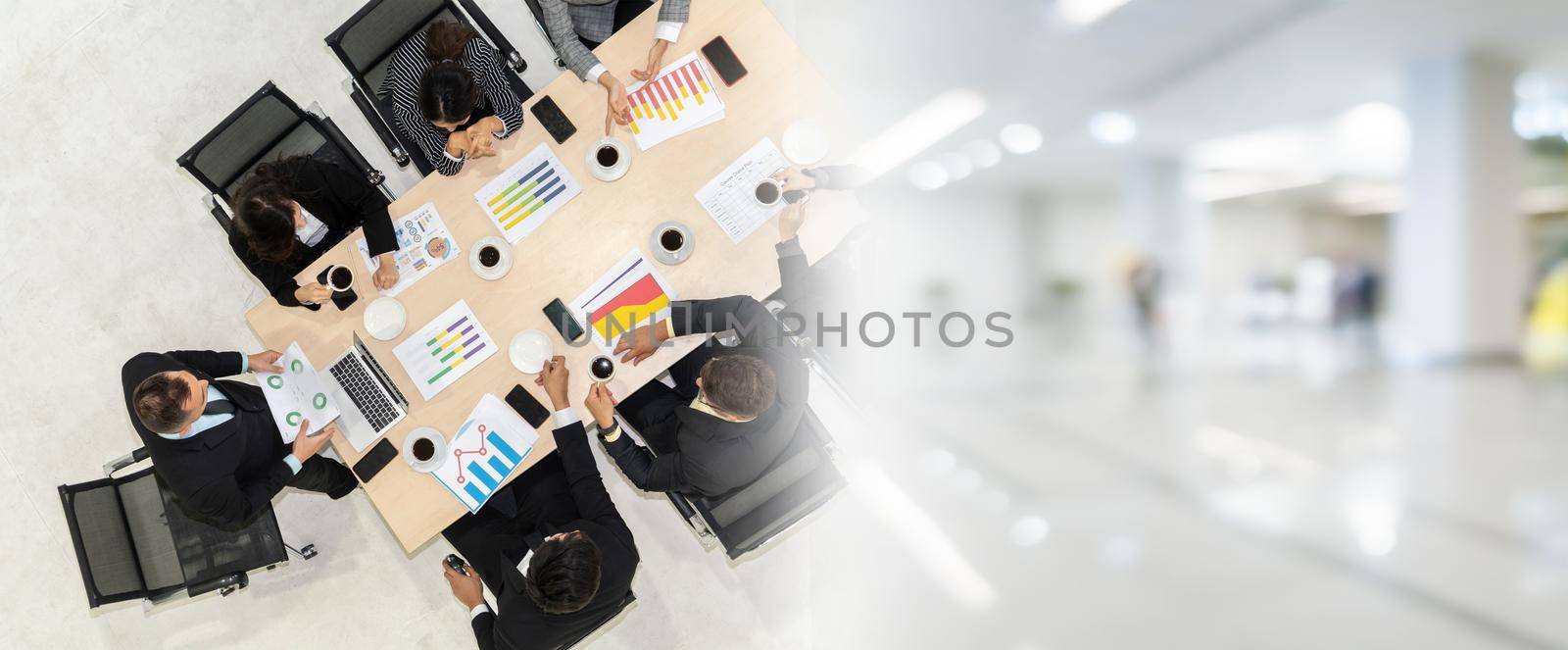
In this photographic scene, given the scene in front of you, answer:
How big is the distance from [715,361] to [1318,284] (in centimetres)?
157

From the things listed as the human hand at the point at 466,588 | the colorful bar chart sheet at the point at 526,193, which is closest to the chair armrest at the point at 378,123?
the colorful bar chart sheet at the point at 526,193

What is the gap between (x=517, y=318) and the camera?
165 cm

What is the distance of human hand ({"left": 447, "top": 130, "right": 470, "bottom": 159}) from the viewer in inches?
62.9

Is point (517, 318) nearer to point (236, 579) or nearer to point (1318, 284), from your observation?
point (236, 579)

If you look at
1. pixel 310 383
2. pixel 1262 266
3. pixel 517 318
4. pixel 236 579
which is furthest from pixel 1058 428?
pixel 236 579

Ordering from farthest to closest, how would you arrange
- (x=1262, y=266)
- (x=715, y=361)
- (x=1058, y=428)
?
(x=1058, y=428), (x=1262, y=266), (x=715, y=361)

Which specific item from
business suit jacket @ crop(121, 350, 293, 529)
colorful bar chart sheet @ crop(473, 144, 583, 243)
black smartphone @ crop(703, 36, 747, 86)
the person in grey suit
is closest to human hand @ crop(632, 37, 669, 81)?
the person in grey suit

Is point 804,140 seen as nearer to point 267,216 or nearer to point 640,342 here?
point 640,342

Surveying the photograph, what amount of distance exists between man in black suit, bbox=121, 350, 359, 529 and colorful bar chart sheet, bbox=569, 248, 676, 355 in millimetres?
739

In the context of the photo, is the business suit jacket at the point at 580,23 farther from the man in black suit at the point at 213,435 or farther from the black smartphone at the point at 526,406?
the man in black suit at the point at 213,435

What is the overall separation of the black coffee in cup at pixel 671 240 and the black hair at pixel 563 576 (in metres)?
0.72

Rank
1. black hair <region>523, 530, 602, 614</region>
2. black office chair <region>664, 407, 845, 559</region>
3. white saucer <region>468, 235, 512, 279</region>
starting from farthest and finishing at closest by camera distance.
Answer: black office chair <region>664, 407, 845, 559</region> → white saucer <region>468, 235, 512, 279</region> → black hair <region>523, 530, 602, 614</region>

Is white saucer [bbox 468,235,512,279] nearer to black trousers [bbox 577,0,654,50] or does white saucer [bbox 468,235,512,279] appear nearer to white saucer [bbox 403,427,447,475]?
white saucer [bbox 403,427,447,475]

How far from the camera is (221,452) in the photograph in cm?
162
